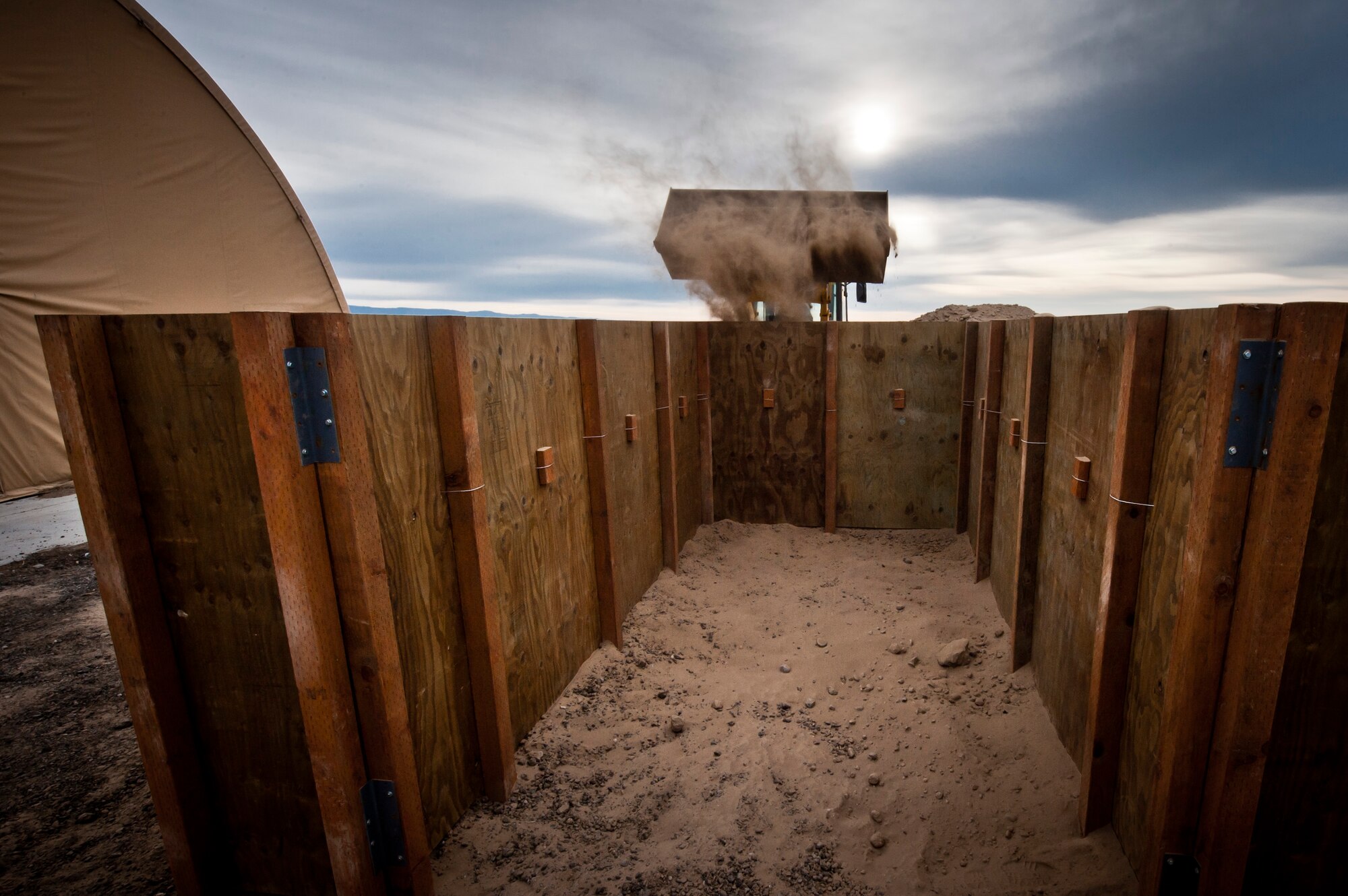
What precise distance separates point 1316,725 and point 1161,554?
0.66 meters

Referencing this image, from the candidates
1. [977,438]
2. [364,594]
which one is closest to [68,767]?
[364,594]

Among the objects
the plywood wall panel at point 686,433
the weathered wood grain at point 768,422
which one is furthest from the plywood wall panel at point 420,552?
the weathered wood grain at point 768,422

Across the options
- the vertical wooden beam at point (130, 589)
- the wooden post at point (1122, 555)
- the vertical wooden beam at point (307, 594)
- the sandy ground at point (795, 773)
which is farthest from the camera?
the sandy ground at point (795, 773)

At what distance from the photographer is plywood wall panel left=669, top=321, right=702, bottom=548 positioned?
6133mm

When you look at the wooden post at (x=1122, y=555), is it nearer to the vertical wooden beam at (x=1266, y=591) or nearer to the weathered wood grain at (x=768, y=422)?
the vertical wooden beam at (x=1266, y=591)

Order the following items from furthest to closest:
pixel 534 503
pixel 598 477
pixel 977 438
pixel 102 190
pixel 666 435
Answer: pixel 102 190 < pixel 977 438 < pixel 666 435 < pixel 598 477 < pixel 534 503

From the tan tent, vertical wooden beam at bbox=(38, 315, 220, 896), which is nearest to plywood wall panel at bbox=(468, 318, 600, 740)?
vertical wooden beam at bbox=(38, 315, 220, 896)

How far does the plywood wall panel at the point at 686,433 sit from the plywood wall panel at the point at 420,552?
11.0 ft

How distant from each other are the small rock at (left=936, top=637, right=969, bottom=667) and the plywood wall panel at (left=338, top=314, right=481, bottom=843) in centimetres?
304

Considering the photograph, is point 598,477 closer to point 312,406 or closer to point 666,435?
point 666,435

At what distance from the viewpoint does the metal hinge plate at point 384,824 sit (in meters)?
2.23

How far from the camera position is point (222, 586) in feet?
7.29

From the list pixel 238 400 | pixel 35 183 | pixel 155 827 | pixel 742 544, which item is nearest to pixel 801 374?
pixel 742 544

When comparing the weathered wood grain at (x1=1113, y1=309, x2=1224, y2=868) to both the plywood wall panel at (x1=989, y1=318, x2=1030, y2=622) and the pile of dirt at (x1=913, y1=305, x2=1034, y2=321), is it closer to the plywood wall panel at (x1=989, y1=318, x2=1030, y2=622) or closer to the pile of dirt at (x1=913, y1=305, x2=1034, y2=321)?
the plywood wall panel at (x1=989, y1=318, x2=1030, y2=622)
